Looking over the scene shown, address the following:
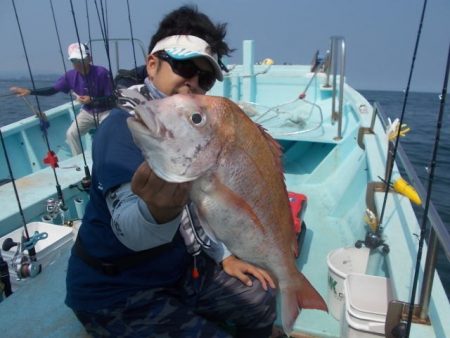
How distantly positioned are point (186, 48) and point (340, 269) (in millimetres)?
1755

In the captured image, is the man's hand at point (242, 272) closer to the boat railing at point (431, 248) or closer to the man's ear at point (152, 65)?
the boat railing at point (431, 248)

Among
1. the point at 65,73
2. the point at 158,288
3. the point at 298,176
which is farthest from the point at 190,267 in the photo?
the point at 65,73

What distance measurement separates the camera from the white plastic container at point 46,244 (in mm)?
2605

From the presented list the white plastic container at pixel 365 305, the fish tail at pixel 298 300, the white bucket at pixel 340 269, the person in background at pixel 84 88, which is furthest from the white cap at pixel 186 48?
the person in background at pixel 84 88

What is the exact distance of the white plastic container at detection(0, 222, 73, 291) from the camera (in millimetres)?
2605

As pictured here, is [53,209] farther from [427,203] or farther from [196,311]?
[427,203]

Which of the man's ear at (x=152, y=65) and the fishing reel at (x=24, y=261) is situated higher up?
the man's ear at (x=152, y=65)

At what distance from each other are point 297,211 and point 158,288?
1.64 m

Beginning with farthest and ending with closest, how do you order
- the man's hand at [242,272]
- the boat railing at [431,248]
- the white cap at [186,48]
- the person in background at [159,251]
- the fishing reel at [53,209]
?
the fishing reel at [53,209]
the man's hand at [242,272]
the white cap at [186,48]
the boat railing at [431,248]
the person in background at [159,251]

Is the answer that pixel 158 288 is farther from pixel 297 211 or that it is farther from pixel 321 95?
pixel 321 95

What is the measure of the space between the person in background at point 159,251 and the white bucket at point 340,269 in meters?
0.53

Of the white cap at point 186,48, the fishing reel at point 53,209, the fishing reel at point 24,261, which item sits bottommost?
the fishing reel at point 53,209

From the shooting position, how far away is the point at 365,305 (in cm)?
198

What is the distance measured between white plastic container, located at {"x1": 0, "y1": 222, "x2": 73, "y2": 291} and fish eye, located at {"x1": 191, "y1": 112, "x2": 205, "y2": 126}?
2.02 m
